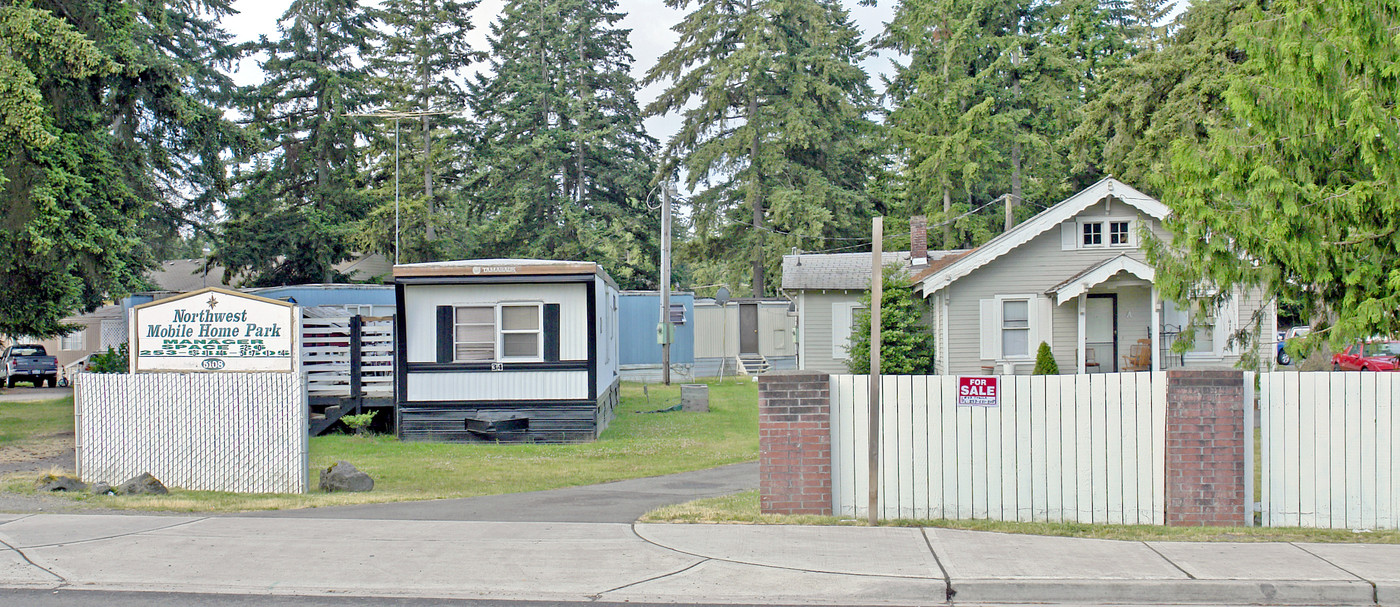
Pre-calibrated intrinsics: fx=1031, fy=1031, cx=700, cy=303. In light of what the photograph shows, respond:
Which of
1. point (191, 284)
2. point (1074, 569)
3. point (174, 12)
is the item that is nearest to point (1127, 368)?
point (1074, 569)

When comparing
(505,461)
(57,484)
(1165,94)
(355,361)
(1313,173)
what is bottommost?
(505,461)

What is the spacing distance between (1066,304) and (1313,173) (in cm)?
1322

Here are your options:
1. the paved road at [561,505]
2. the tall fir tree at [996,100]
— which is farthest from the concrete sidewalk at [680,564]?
the tall fir tree at [996,100]

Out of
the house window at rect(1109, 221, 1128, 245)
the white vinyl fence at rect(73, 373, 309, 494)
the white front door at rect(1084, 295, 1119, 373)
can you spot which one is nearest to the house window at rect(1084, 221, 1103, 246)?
the house window at rect(1109, 221, 1128, 245)

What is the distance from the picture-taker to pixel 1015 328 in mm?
25625

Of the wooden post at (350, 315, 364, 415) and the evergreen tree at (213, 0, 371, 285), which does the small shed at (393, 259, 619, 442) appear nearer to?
the wooden post at (350, 315, 364, 415)

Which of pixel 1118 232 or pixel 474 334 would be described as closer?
pixel 474 334

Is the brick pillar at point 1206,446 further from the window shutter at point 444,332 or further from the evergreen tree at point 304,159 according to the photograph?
the evergreen tree at point 304,159

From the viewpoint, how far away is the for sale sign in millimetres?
9375

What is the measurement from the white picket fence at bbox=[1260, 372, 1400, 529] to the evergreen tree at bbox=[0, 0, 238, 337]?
1739 cm

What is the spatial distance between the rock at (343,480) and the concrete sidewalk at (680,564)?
2.60 m

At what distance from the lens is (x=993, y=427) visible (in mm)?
9477

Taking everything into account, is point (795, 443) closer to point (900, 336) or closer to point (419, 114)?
point (900, 336)

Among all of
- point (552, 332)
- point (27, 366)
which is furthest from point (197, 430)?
point (27, 366)
